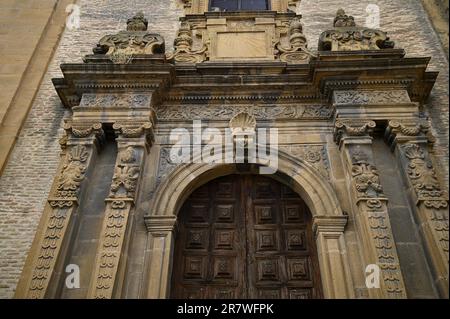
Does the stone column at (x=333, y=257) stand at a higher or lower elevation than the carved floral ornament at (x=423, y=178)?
lower

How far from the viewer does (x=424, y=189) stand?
5.99 metres

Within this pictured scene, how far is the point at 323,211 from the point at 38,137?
4971mm

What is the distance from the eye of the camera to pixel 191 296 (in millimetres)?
5992

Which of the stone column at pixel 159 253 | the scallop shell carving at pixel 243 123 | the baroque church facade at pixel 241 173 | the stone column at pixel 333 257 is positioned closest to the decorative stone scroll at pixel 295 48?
the baroque church facade at pixel 241 173

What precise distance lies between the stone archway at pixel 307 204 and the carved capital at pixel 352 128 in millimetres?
724

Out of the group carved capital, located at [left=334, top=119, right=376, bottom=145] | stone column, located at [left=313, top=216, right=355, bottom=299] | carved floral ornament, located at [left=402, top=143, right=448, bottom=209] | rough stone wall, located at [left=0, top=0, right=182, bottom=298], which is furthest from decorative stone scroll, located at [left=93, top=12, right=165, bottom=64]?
carved floral ornament, located at [left=402, top=143, right=448, bottom=209]

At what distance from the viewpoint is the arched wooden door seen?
6.04 metres

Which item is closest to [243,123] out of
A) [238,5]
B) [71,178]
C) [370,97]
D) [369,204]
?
[370,97]

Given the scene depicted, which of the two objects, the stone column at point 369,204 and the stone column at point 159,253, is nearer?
the stone column at point 369,204

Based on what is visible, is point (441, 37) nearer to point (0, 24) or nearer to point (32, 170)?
point (32, 170)

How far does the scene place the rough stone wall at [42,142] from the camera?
644cm

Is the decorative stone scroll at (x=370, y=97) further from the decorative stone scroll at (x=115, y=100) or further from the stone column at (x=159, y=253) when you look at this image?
the stone column at (x=159, y=253)

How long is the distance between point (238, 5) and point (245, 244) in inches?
226

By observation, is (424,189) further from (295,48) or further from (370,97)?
(295,48)
